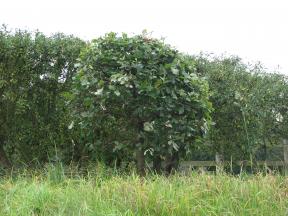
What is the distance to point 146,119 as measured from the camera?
5871 mm

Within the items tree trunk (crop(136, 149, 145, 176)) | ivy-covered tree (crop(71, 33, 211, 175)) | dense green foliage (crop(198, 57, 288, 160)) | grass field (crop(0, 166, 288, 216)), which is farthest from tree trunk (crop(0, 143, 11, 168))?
dense green foliage (crop(198, 57, 288, 160))

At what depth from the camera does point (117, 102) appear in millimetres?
5871

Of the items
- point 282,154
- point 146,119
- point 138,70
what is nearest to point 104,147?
point 146,119

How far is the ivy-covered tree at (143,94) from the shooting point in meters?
5.68

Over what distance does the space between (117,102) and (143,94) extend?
1.23 feet

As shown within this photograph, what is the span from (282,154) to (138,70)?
267 inches

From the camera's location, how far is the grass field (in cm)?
405

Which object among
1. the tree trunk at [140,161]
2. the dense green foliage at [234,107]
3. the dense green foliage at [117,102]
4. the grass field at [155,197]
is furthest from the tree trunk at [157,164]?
the dense green foliage at [234,107]

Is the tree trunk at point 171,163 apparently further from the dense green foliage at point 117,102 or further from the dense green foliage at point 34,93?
the dense green foliage at point 34,93

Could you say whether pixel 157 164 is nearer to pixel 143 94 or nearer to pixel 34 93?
pixel 143 94

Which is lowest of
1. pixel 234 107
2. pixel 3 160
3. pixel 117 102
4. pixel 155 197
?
pixel 155 197

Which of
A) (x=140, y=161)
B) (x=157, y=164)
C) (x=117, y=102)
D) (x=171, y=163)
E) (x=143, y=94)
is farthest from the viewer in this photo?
(x=171, y=163)

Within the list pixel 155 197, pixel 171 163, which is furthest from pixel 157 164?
pixel 155 197

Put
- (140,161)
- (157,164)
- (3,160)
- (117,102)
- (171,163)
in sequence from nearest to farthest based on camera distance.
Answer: (117,102) < (140,161) < (157,164) < (171,163) < (3,160)
